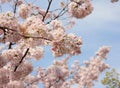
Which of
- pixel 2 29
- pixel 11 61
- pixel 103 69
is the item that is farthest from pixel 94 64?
pixel 2 29

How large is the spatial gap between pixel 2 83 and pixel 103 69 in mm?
14283

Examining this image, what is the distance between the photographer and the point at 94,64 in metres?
21.5

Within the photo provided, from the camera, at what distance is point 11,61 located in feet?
27.8

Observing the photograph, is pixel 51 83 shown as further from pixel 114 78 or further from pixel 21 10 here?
pixel 114 78

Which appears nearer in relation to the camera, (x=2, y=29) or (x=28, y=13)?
(x=2, y=29)

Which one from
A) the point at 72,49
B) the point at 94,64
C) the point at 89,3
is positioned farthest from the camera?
the point at 94,64

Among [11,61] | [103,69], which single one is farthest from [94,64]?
[11,61]

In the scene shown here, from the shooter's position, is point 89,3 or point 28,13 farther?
point 28,13

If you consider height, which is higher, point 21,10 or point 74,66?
point 21,10

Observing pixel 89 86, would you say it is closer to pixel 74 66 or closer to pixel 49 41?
pixel 74 66

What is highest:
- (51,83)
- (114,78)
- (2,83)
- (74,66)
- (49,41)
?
(49,41)

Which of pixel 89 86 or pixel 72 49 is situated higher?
pixel 72 49

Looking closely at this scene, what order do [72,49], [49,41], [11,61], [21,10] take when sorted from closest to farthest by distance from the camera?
[72,49], [49,41], [11,61], [21,10]

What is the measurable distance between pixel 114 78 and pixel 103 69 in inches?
602
